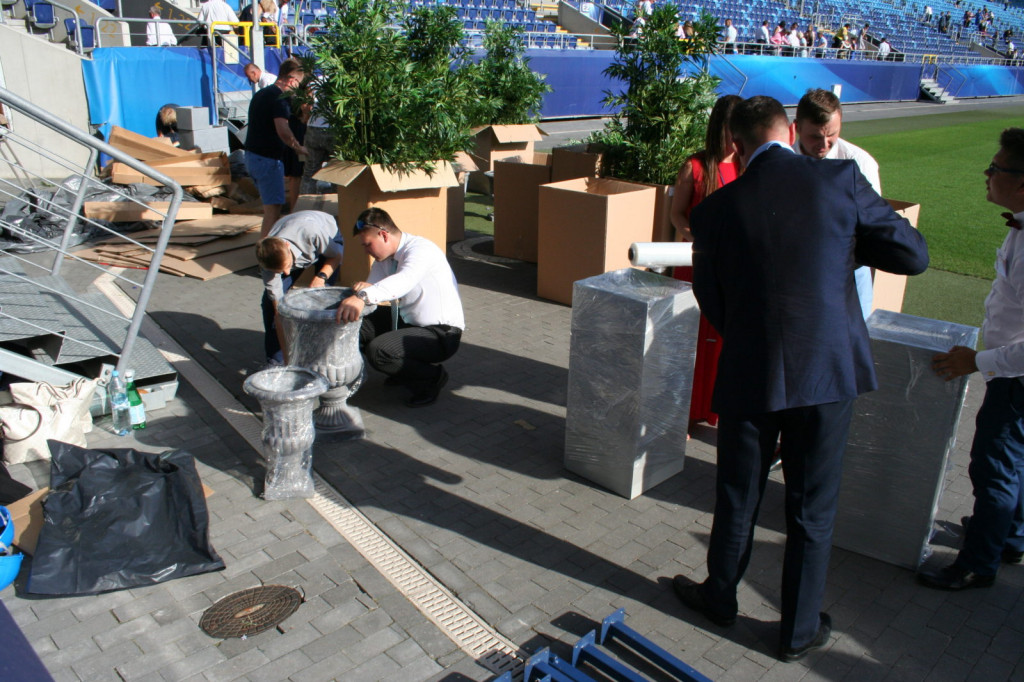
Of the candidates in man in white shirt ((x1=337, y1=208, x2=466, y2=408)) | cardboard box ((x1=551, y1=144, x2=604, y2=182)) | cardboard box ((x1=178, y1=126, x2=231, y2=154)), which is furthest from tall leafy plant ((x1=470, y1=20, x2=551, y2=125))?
man in white shirt ((x1=337, y1=208, x2=466, y2=408))

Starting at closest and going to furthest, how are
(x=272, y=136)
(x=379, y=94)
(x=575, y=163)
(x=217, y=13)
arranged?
1. (x=379, y=94)
2. (x=272, y=136)
3. (x=575, y=163)
4. (x=217, y=13)

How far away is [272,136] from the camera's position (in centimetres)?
726

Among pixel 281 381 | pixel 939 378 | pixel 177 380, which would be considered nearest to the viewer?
pixel 939 378

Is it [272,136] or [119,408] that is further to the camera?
[272,136]

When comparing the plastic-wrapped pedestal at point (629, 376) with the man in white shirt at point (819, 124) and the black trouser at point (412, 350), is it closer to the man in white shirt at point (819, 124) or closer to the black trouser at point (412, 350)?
the man in white shirt at point (819, 124)

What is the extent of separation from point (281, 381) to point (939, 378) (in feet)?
9.91

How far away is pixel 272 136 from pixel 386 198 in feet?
4.64

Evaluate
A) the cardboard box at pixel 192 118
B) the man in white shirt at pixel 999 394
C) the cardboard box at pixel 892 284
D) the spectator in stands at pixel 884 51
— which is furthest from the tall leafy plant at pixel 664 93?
the spectator in stands at pixel 884 51

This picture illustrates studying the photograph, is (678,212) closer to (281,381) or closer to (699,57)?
(281,381)

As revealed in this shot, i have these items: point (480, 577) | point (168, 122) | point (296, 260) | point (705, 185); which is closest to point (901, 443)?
point (705, 185)

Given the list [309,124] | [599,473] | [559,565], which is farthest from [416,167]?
[559,565]

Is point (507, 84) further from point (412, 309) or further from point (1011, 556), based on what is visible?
point (1011, 556)

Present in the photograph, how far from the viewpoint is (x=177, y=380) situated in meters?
5.18

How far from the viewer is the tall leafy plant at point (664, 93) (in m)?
6.53
